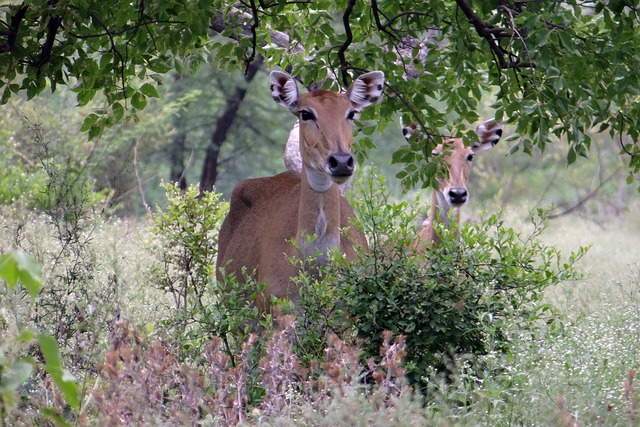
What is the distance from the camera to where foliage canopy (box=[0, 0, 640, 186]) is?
5379mm

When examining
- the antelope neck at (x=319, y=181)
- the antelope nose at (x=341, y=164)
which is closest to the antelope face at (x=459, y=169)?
the antelope neck at (x=319, y=181)

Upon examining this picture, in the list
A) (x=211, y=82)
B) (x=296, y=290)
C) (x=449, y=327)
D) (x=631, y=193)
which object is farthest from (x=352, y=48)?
(x=631, y=193)

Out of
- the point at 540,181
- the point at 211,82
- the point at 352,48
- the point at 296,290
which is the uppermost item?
the point at 352,48

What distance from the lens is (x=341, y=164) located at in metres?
6.61

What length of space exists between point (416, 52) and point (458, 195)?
2.68 metres

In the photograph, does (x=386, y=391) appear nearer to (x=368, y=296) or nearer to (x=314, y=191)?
→ (x=368, y=296)

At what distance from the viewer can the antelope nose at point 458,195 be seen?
367 inches

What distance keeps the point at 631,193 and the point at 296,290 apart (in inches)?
1057

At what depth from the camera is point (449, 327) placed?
552 centimetres

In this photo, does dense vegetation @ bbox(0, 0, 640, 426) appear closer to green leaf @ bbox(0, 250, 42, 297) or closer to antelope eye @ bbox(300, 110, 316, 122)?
green leaf @ bbox(0, 250, 42, 297)

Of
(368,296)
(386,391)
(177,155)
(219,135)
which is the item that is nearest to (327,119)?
(368,296)

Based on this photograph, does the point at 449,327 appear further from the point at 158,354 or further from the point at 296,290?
the point at 158,354

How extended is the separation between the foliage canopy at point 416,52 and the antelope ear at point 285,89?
0.10m

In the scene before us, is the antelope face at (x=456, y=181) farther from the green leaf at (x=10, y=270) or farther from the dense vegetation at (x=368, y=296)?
the green leaf at (x=10, y=270)
